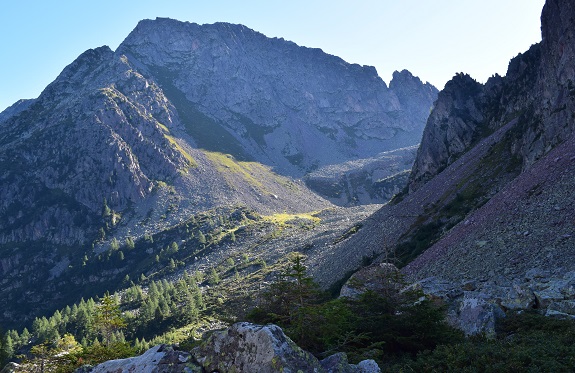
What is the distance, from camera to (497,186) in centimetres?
5350

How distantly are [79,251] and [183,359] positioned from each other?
217896 millimetres

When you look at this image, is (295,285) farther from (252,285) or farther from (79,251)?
(79,251)

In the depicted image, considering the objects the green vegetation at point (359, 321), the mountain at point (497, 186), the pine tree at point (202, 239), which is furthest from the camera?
the pine tree at point (202, 239)

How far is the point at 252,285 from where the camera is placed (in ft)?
347

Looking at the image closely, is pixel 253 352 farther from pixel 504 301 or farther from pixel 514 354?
pixel 504 301

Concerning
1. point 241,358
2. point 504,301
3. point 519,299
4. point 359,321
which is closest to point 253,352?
point 241,358

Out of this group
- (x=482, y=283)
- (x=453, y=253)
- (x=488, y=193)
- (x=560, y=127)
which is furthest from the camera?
(x=488, y=193)

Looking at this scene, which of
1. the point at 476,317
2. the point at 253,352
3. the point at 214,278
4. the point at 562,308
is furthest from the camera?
the point at 214,278

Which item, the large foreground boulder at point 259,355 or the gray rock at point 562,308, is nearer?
the large foreground boulder at point 259,355

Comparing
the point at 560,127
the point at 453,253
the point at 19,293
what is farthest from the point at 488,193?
the point at 19,293

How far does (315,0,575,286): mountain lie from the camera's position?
3073cm

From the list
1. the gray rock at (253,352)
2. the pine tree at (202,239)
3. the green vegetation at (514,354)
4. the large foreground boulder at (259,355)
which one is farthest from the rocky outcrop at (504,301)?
the pine tree at (202,239)

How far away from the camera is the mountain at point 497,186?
3073 cm

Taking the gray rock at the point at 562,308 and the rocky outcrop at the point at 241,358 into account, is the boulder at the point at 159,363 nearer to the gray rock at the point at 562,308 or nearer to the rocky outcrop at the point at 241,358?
the rocky outcrop at the point at 241,358
